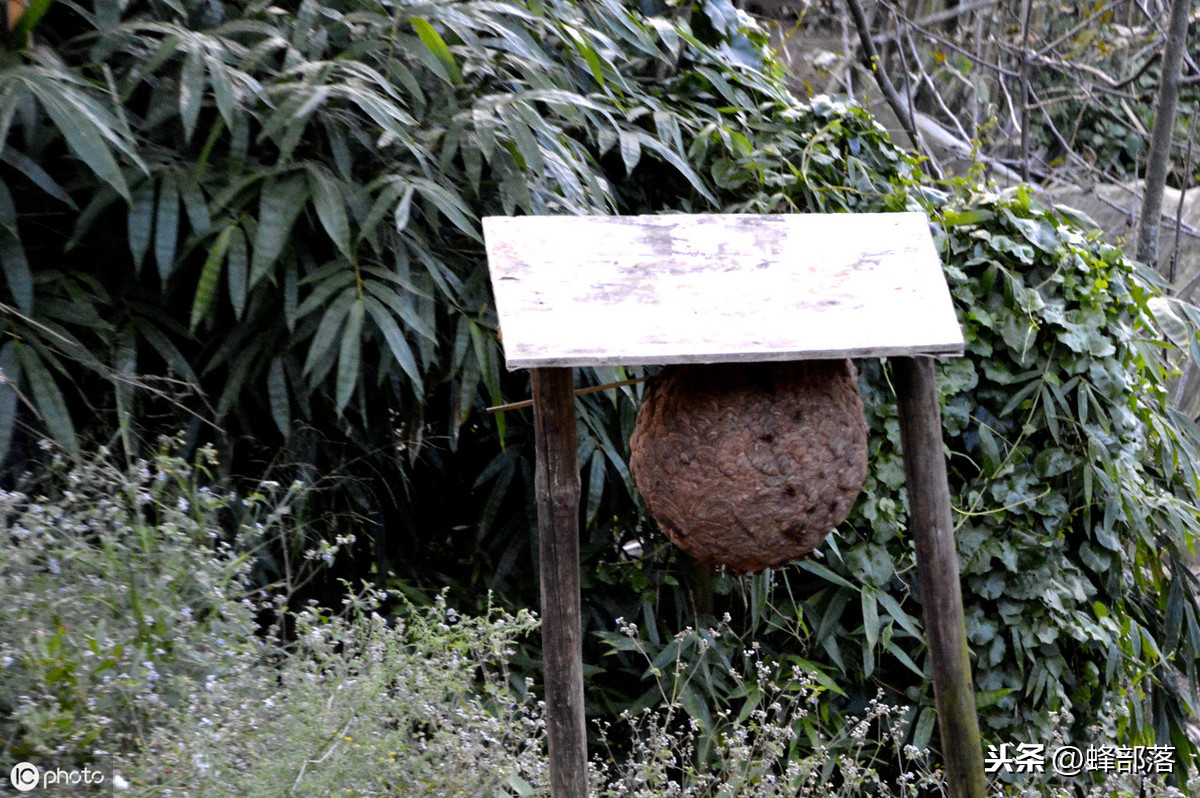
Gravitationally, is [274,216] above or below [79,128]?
below

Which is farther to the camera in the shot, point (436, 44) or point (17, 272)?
point (436, 44)

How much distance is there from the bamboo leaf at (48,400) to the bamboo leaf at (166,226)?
0.29m

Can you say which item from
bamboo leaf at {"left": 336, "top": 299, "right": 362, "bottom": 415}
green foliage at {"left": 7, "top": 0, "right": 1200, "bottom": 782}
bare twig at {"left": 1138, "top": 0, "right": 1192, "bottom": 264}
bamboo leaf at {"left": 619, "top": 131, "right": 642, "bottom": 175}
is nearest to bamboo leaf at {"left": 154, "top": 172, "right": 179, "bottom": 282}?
green foliage at {"left": 7, "top": 0, "right": 1200, "bottom": 782}

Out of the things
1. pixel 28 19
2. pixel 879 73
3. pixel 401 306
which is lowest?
pixel 401 306

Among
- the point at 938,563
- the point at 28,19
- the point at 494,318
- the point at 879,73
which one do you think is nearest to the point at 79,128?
the point at 28,19

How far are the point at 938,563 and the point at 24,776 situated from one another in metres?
1.57

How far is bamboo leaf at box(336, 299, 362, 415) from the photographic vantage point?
2.17 metres

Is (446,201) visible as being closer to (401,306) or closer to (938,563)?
(401,306)

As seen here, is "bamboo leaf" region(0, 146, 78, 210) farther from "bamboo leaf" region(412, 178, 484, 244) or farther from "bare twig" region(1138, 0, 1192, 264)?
"bare twig" region(1138, 0, 1192, 264)

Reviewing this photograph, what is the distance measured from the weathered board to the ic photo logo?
99 cm

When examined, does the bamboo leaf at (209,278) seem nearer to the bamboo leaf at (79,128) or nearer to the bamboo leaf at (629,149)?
the bamboo leaf at (79,128)

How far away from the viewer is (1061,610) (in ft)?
9.02

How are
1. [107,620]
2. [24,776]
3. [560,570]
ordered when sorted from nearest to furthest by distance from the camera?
[24,776] < [560,570] < [107,620]

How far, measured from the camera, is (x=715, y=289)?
177 cm
